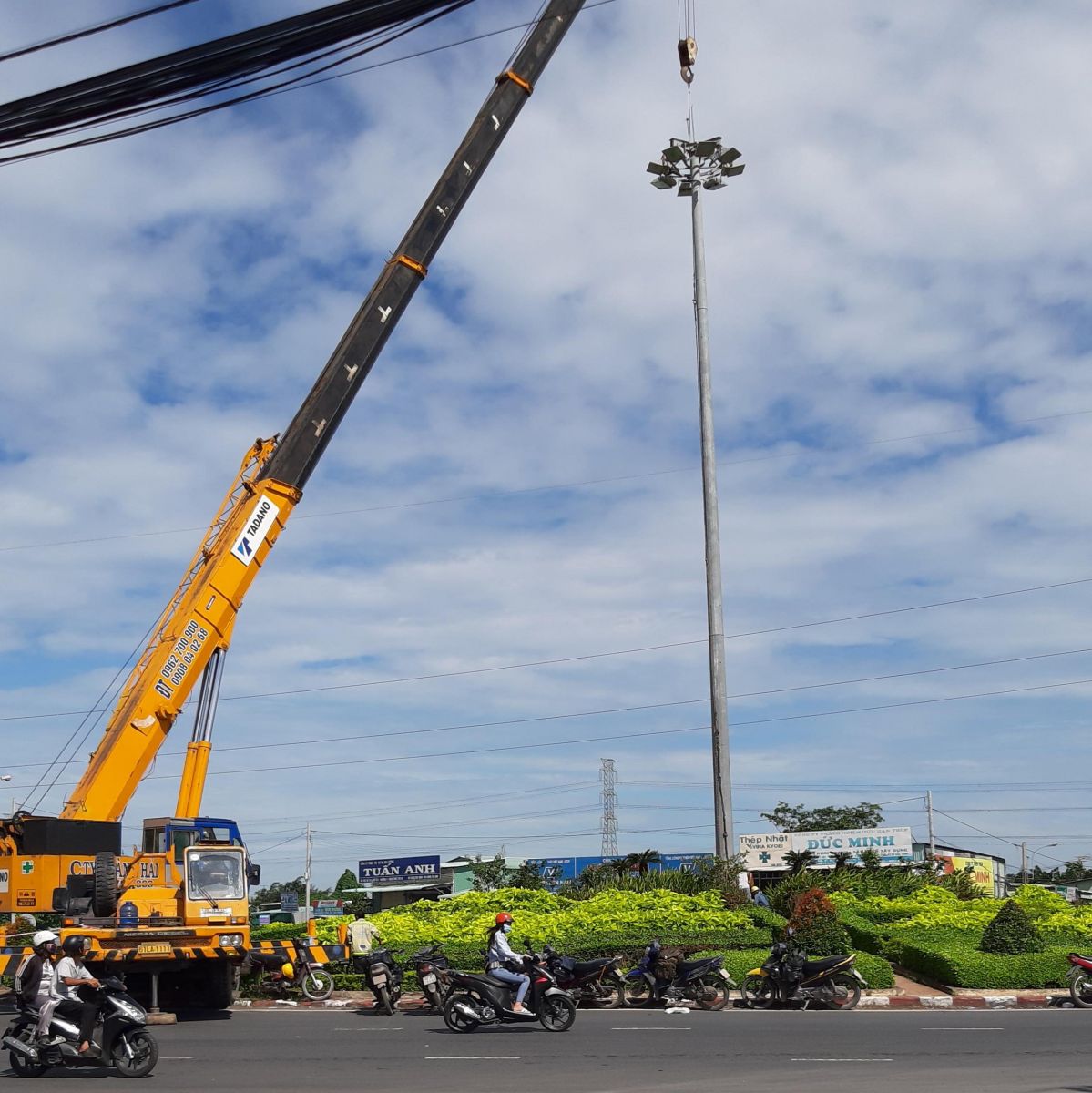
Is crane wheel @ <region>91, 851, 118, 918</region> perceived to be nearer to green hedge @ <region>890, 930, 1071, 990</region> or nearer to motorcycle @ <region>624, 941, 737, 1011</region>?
motorcycle @ <region>624, 941, 737, 1011</region>

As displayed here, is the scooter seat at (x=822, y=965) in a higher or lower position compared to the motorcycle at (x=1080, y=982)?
higher

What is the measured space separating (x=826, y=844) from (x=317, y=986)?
4620cm

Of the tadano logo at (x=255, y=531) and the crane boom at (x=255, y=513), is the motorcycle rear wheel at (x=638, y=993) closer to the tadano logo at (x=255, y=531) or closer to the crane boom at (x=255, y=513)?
the crane boom at (x=255, y=513)

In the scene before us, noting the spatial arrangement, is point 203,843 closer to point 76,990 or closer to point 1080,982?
point 76,990

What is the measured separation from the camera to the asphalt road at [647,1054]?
11.8 m

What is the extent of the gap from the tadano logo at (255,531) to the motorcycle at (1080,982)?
14.7 meters

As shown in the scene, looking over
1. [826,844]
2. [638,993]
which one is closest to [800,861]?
[638,993]

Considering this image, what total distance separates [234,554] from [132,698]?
295 cm

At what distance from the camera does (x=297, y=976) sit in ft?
69.4

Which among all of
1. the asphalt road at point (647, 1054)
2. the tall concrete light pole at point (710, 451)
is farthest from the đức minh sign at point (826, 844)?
the asphalt road at point (647, 1054)

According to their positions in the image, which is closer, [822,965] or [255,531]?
[822,965]

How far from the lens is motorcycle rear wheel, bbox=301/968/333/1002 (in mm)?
20891

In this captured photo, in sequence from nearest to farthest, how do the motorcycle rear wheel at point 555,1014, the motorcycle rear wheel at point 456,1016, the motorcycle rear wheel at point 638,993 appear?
the motorcycle rear wheel at point 555,1014 → the motorcycle rear wheel at point 456,1016 → the motorcycle rear wheel at point 638,993

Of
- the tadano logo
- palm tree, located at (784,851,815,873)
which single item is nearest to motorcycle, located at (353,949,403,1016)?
the tadano logo
